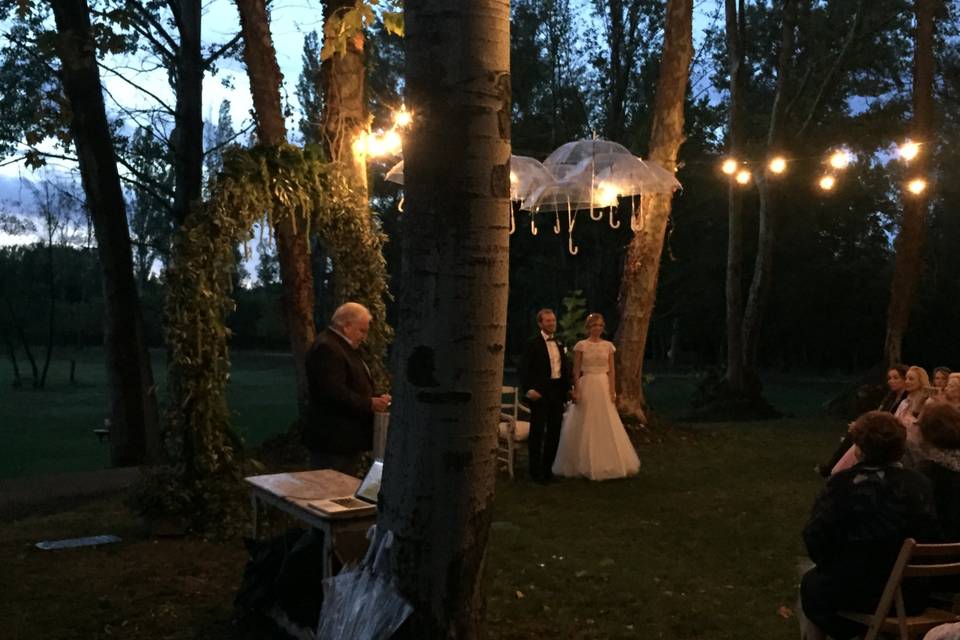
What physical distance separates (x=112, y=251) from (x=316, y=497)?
9.47m

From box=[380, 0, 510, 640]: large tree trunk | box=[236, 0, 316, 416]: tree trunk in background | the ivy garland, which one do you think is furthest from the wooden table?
box=[236, 0, 316, 416]: tree trunk in background

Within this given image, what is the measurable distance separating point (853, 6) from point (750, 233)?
10439 millimetres

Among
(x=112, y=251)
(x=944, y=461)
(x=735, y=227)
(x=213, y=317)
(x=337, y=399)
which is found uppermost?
(x=735, y=227)

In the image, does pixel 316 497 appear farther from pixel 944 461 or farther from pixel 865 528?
pixel 944 461

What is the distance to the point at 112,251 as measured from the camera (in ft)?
42.2

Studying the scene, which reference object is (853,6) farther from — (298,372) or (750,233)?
(298,372)

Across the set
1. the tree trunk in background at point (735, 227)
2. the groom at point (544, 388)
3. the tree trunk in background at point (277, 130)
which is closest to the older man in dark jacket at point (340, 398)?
the groom at point (544, 388)

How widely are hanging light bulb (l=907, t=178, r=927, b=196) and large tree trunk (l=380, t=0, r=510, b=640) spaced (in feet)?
46.9

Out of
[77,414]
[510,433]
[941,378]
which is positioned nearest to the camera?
[941,378]

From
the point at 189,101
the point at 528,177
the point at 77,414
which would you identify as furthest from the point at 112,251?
the point at 77,414

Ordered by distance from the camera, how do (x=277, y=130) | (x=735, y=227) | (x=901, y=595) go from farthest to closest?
(x=735, y=227) → (x=277, y=130) → (x=901, y=595)

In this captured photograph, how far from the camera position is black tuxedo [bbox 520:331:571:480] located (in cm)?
902

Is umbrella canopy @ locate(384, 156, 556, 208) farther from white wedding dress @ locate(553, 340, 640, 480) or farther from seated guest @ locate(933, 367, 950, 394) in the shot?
seated guest @ locate(933, 367, 950, 394)

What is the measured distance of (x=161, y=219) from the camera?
45.9m
